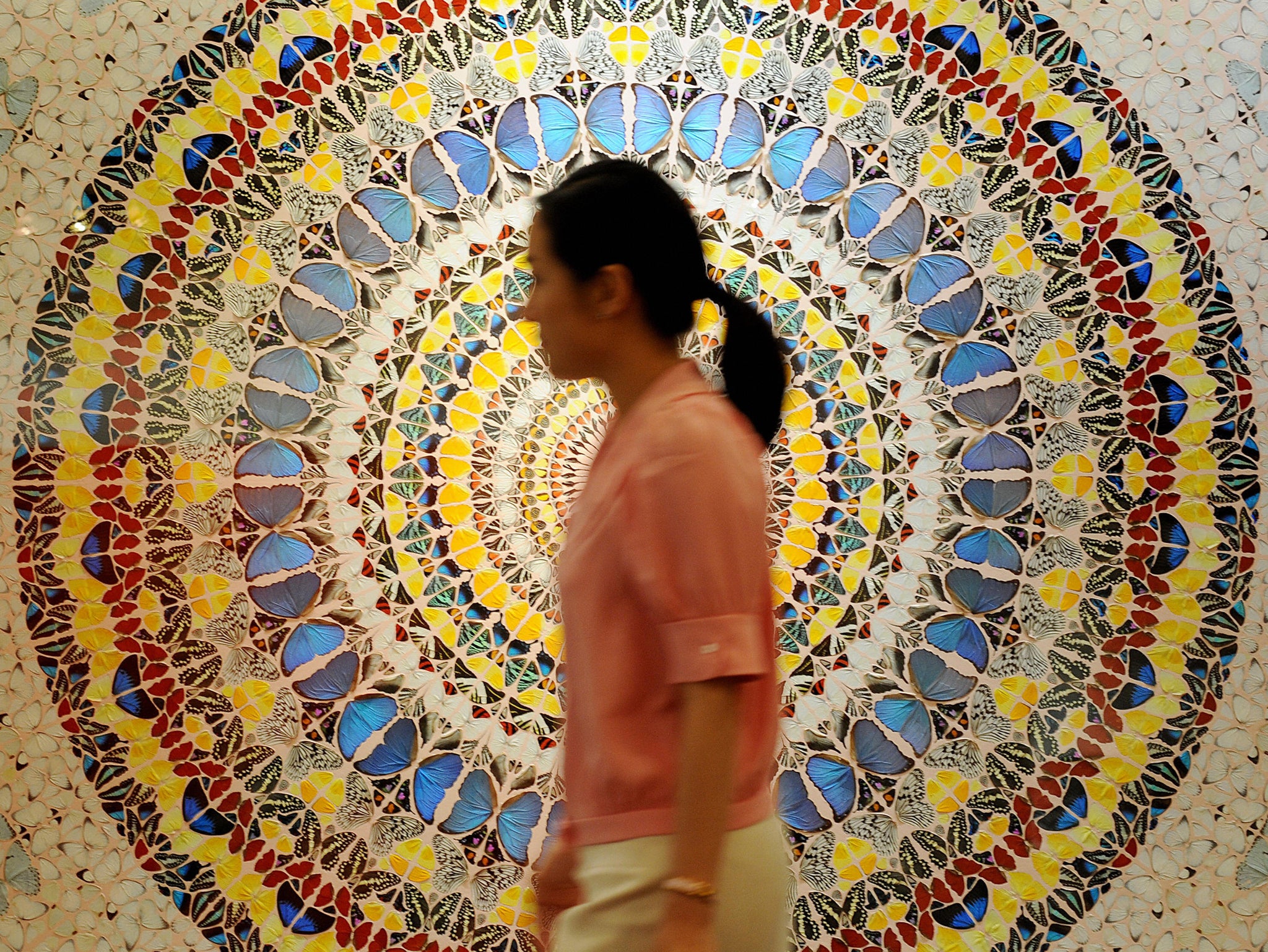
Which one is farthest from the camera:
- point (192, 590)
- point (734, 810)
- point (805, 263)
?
point (805, 263)

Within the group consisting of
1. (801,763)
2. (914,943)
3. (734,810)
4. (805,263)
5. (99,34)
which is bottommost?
(914,943)

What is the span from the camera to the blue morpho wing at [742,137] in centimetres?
191

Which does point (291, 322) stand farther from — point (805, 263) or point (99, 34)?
point (805, 263)

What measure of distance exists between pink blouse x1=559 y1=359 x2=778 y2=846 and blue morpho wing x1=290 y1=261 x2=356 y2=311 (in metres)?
1.05

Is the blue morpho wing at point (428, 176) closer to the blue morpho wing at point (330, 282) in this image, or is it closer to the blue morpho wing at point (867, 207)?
the blue morpho wing at point (330, 282)

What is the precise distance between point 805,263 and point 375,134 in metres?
0.77

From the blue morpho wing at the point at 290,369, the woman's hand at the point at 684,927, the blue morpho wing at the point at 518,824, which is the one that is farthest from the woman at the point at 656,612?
the blue morpho wing at the point at 290,369

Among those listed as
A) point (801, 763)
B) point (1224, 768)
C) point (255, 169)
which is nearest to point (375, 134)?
point (255, 169)

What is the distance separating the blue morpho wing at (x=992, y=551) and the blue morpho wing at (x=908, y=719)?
262 millimetres

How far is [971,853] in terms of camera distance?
1878 mm

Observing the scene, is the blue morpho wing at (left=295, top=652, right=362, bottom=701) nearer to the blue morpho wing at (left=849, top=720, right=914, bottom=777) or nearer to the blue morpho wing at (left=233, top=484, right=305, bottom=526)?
the blue morpho wing at (left=233, top=484, right=305, bottom=526)

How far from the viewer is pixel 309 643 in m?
1.82

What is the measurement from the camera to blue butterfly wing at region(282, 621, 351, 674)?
71.4 inches

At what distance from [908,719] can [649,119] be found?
1121mm
